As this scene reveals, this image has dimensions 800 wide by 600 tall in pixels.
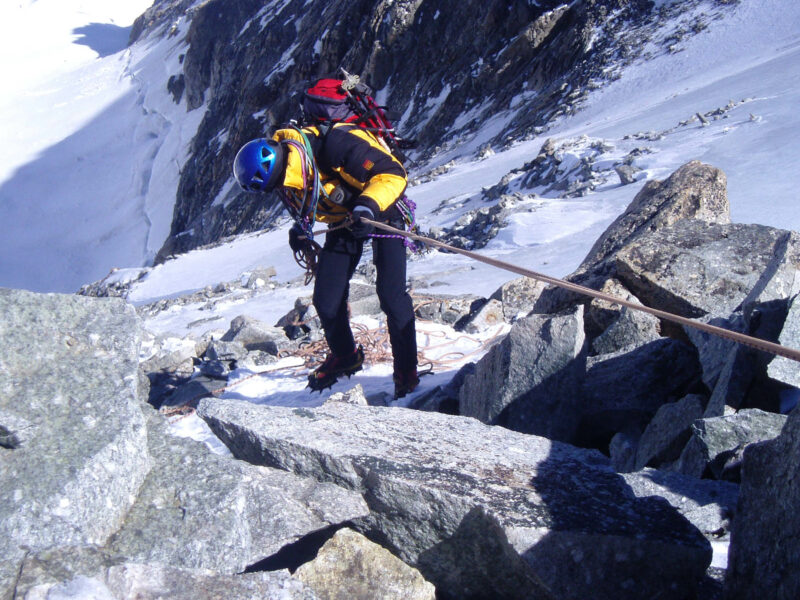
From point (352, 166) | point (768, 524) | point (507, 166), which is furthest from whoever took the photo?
point (507, 166)

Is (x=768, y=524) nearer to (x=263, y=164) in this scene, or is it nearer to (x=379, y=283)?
(x=379, y=283)

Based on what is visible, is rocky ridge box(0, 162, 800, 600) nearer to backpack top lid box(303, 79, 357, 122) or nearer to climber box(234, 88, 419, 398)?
climber box(234, 88, 419, 398)

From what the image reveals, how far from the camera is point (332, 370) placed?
13.7 feet

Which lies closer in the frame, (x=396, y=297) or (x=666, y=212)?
(x=396, y=297)

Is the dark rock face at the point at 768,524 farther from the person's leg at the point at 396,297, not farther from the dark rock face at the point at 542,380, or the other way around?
the person's leg at the point at 396,297

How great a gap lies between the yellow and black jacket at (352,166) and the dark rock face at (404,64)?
14.5 meters

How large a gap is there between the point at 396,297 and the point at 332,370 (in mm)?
756

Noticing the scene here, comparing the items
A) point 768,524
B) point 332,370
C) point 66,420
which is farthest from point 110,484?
point 332,370

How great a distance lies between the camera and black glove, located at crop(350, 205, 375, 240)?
10.5 feet

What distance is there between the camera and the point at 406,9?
83.5 ft

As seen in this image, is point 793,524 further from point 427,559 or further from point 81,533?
point 81,533

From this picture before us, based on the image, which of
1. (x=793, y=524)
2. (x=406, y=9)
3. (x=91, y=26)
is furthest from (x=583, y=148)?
(x=91, y=26)

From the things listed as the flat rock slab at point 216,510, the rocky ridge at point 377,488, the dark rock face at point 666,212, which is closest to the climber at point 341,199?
the rocky ridge at point 377,488

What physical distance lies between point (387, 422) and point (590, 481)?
0.79 m
